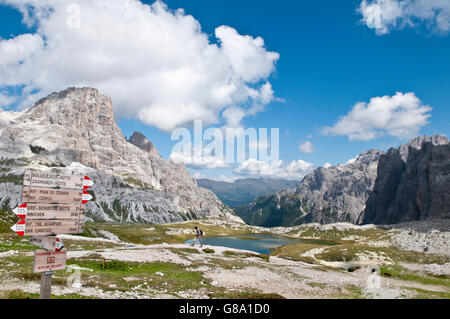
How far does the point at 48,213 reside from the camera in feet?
42.3

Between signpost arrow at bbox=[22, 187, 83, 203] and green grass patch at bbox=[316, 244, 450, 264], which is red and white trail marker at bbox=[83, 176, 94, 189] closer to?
signpost arrow at bbox=[22, 187, 83, 203]

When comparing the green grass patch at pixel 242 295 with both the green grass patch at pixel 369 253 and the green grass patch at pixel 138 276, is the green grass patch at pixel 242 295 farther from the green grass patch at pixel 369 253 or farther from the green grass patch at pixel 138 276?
the green grass patch at pixel 369 253

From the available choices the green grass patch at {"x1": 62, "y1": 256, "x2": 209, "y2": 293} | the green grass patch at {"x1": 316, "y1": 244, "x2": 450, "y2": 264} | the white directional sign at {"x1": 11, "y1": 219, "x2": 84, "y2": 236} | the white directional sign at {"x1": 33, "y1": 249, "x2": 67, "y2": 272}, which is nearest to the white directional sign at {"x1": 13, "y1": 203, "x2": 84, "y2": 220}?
the white directional sign at {"x1": 11, "y1": 219, "x2": 84, "y2": 236}

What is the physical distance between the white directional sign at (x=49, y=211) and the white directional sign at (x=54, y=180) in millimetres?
922

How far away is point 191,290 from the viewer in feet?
73.9

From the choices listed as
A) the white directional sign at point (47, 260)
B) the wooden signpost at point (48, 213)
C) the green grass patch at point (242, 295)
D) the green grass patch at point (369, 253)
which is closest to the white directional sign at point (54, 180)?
the wooden signpost at point (48, 213)

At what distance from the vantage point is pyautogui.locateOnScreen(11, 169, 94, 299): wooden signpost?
1228cm

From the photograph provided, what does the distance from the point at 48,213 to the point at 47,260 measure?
6.96 feet

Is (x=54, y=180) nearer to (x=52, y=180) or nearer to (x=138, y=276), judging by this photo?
(x=52, y=180)

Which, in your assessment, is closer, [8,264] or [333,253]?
[8,264]

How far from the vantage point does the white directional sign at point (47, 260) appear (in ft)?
39.8
